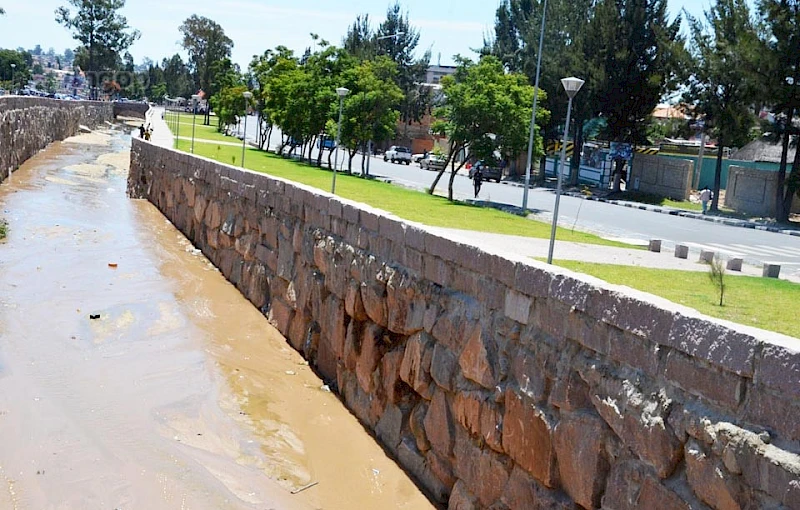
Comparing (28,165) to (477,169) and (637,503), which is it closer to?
(477,169)

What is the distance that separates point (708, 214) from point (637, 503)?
32467 millimetres

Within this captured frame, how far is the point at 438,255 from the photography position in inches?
302

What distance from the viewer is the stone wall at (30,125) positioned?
3228 centimetres

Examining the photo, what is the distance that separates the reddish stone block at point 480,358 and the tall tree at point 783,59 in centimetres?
2805

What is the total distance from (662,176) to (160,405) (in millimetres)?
36888

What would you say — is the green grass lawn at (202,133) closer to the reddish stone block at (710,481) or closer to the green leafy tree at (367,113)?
the green leafy tree at (367,113)

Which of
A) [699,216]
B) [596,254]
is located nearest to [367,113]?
[699,216]

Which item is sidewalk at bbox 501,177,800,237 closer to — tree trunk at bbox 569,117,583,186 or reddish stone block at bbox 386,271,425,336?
tree trunk at bbox 569,117,583,186

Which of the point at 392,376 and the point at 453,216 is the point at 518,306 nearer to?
the point at 392,376

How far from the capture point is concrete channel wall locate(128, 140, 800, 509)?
14.0ft

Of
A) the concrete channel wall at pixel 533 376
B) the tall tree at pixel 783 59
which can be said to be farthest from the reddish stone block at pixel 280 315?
the tall tree at pixel 783 59

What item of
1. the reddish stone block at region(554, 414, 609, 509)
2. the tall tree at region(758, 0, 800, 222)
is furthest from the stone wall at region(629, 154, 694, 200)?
the reddish stone block at region(554, 414, 609, 509)

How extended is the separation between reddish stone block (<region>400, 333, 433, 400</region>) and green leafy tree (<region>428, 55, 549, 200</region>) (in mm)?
21037

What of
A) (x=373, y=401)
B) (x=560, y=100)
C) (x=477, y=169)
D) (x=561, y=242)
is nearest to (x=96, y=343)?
(x=373, y=401)
